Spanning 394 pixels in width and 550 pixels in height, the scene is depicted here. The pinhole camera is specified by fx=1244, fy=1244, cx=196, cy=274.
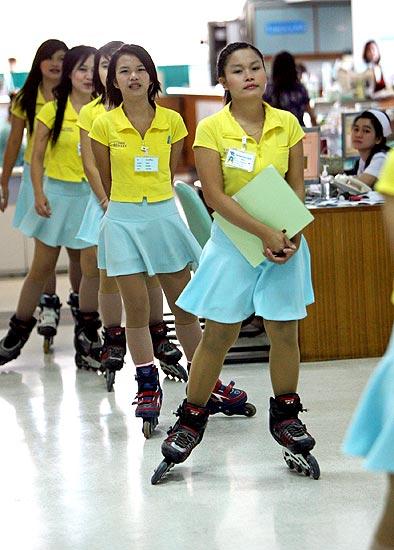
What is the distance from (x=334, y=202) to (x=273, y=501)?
2.44 m

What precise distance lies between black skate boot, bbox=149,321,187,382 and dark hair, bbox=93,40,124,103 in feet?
3.55

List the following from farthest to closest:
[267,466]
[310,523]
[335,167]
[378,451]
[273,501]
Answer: [335,167] → [267,466] → [273,501] → [310,523] → [378,451]

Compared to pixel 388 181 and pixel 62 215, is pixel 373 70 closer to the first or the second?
pixel 62 215

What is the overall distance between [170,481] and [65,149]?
92.3 inches

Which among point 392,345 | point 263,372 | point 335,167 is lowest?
point 263,372

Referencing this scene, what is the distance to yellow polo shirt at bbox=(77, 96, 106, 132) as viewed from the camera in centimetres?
524

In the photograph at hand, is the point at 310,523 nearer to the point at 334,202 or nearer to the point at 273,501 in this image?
the point at 273,501

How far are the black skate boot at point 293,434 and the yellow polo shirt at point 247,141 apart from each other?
71 cm

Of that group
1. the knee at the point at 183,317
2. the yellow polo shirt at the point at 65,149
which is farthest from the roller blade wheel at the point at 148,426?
the yellow polo shirt at the point at 65,149

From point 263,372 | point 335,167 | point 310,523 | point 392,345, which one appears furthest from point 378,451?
point 335,167

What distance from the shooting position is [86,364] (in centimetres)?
602

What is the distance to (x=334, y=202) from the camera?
5992 millimetres

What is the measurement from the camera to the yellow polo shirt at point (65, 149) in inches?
233

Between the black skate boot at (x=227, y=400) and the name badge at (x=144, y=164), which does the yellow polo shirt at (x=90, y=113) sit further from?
the black skate boot at (x=227, y=400)
